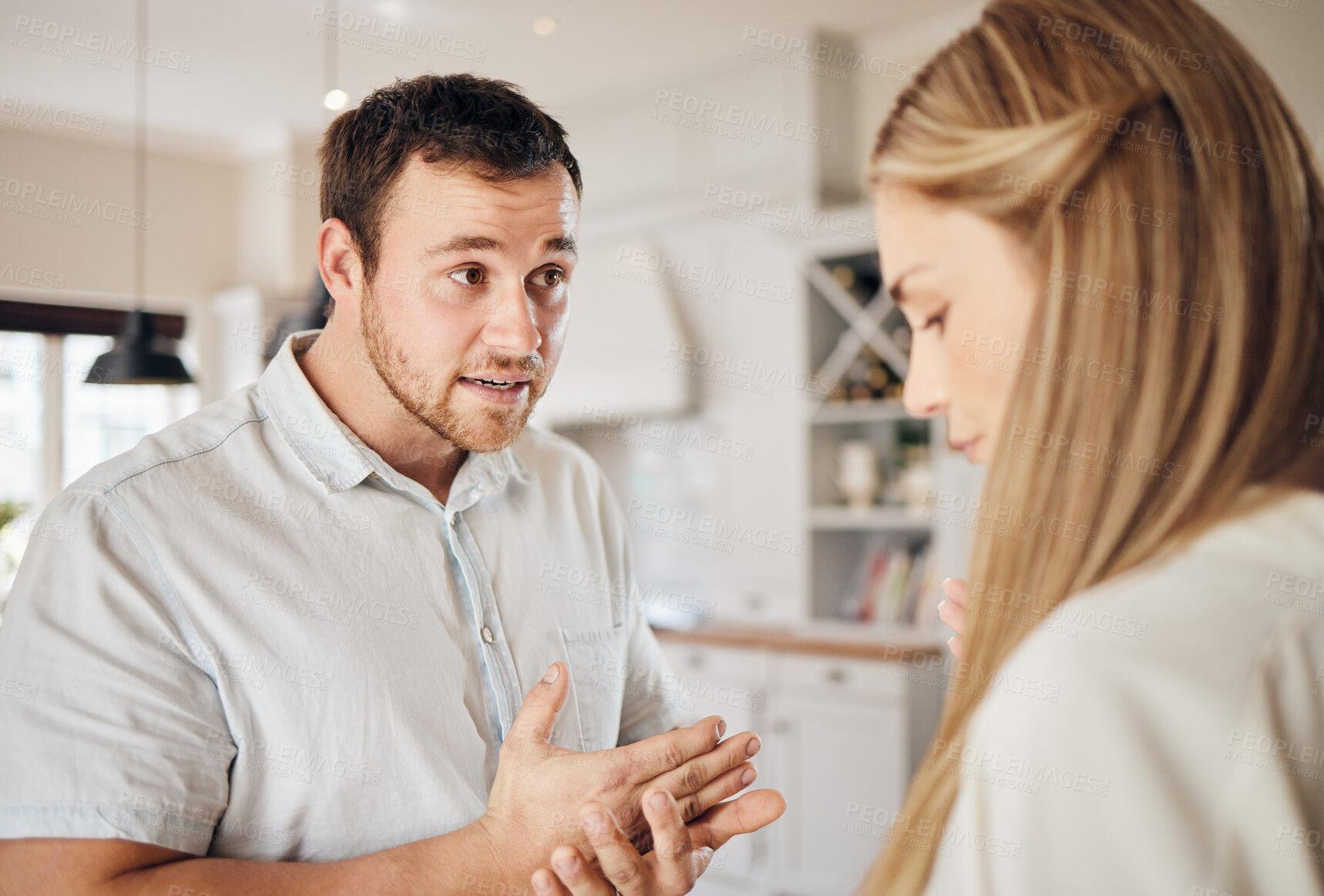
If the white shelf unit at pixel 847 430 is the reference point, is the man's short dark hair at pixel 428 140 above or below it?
above

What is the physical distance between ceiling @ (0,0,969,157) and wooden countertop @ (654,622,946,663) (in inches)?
80.9

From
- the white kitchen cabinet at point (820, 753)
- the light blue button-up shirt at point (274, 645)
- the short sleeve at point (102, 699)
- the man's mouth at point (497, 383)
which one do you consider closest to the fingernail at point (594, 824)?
the light blue button-up shirt at point (274, 645)

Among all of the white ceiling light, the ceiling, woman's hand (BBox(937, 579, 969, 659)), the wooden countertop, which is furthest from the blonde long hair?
the ceiling

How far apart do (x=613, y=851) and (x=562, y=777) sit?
0.31 ft

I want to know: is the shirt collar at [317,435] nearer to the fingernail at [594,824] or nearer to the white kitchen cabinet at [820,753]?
the fingernail at [594,824]

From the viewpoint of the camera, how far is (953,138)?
2.16 ft

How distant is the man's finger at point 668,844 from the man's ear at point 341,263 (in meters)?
0.69

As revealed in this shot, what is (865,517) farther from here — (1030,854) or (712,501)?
(1030,854)

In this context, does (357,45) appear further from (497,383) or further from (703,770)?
(703,770)

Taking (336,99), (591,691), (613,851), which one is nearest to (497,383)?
(591,691)

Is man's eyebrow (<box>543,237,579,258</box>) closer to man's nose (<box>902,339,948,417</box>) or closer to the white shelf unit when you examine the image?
man's nose (<box>902,339,948,417</box>)

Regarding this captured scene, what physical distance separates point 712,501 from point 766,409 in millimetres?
435

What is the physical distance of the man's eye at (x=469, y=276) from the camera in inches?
46.2

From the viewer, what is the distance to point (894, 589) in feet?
11.2
